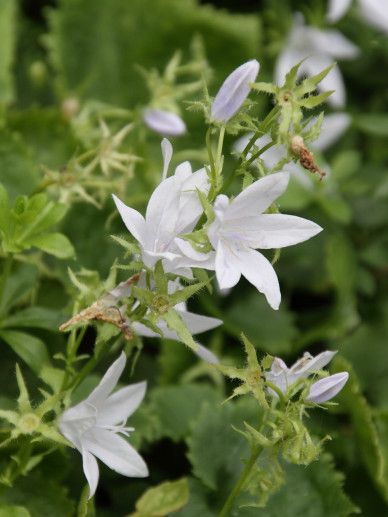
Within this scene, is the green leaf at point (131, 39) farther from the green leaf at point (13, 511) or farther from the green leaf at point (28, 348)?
the green leaf at point (13, 511)

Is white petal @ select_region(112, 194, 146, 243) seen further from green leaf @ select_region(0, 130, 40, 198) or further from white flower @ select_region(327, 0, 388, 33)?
white flower @ select_region(327, 0, 388, 33)

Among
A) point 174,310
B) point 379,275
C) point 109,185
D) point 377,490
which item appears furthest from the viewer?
point 379,275

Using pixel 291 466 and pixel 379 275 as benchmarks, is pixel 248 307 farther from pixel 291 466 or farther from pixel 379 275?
pixel 291 466

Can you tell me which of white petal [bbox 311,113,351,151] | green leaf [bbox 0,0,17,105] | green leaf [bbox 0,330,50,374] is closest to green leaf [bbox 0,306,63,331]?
green leaf [bbox 0,330,50,374]

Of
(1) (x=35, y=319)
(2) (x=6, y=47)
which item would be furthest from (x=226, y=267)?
(2) (x=6, y=47)

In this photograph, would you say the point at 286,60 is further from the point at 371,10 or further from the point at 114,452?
the point at 114,452

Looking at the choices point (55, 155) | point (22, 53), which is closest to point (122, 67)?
point (22, 53)
